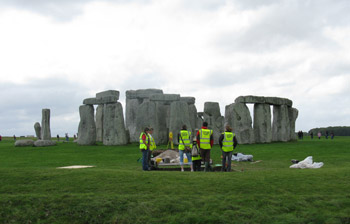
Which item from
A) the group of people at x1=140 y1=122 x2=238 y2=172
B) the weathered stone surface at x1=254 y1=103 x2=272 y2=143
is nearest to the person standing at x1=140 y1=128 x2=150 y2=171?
the group of people at x1=140 y1=122 x2=238 y2=172

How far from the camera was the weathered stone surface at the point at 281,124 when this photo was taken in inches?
1090

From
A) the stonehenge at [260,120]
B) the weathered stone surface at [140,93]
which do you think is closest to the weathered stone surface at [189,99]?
the stonehenge at [260,120]

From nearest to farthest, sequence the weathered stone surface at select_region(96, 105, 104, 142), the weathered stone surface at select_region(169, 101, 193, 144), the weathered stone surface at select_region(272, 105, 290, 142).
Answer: the weathered stone surface at select_region(169, 101, 193, 144), the weathered stone surface at select_region(272, 105, 290, 142), the weathered stone surface at select_region(96, 105, 104, 142)

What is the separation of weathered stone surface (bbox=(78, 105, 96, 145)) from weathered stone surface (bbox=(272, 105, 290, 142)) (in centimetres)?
1422

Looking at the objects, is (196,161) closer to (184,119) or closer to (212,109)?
(184,119)

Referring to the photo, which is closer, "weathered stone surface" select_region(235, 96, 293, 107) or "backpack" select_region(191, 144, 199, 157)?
"backpack" select_region(191, 144, 199, 157)

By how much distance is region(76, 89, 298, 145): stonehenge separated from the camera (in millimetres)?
25391

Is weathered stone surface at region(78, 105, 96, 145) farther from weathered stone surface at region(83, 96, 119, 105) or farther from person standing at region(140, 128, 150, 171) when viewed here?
person standing at region(140, 128, 150, 171)

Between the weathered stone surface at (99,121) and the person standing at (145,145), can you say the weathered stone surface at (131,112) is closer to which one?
the weathered stone surface at (99,121)

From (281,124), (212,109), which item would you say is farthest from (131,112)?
(281,124)

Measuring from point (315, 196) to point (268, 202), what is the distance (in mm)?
1111

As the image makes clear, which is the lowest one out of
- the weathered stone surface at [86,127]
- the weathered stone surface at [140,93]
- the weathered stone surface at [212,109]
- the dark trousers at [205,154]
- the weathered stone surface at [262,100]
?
the dark trousers at [205,154]

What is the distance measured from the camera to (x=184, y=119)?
25234mm

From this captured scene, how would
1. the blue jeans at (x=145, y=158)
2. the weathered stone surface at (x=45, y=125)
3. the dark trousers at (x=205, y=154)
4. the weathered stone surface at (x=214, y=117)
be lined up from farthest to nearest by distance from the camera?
1. the weathered stone surface at (x=45, y=125)
2. the weathered stone surface at (x=214, y=117)
3. the blue jeans at (x=145, y=158)
4. the dark trousers at (x=205, y=154)
